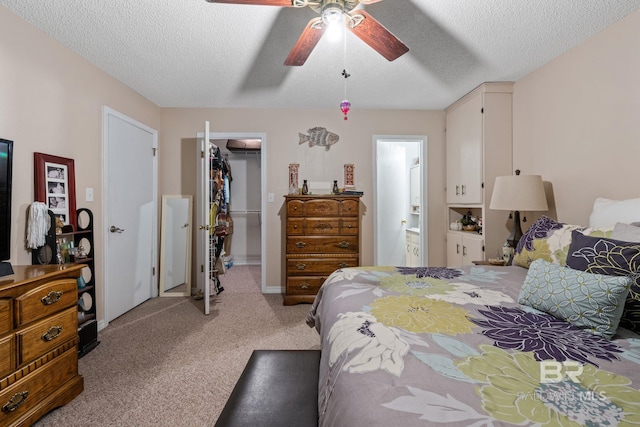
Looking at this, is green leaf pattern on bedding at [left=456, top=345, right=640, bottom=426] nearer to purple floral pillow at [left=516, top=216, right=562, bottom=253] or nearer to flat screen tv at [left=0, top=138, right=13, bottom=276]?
purple floral pillow at [left=516, top=216, right=562, bottom=253]

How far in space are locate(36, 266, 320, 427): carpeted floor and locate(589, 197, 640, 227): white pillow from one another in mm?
2157

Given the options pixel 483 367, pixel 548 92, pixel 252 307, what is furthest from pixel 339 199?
pixel 483 367

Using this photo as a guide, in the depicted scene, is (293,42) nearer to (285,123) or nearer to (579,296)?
(285,123)

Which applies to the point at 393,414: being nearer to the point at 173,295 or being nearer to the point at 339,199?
the point at 339,199

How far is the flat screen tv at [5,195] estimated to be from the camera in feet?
5.71

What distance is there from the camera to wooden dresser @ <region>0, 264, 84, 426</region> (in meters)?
1.42

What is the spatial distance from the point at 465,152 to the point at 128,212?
3917mm

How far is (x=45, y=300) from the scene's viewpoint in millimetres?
1616

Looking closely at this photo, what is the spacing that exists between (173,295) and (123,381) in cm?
190

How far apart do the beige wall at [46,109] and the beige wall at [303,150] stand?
38.4 inches

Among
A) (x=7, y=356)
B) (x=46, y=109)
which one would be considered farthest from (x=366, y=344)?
(x=46, y=109)

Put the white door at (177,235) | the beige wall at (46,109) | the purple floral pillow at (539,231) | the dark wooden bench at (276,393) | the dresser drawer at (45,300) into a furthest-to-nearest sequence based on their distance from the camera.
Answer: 1. the white door at (177,235)
2. the beige wall at (46,109)
3. the purple floral pillow at (539,231)
4. the dresser drawer at (45,300)
5. the dark wooden bench at (276,393)

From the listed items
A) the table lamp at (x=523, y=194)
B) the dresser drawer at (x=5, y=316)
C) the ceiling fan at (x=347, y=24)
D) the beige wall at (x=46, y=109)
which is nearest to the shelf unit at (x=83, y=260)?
the beige wall at (x=46, y=109)

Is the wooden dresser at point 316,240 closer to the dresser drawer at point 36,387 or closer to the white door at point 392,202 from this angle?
the white door at point 392,202
